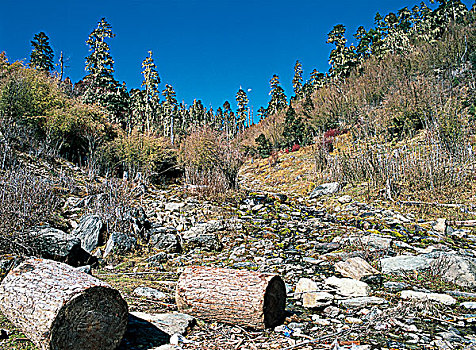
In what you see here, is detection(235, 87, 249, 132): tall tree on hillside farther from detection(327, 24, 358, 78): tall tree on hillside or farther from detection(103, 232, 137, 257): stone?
detection(103, 232, 137, 257): stone

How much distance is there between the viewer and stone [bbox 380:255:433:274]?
4.41 metres

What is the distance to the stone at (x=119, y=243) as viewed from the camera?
6.01m

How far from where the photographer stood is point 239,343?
279 centimetres

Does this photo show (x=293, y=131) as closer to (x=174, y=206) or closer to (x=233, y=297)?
(x=174, y=206)

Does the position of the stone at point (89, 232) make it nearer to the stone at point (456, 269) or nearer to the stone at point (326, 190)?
the stone at point (456, 269)

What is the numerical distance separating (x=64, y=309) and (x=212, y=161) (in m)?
8.83

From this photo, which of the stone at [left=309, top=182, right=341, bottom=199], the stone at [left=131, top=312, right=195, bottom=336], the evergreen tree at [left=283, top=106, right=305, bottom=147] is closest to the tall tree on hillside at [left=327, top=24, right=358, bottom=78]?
the evergreen tree at [left=283, top=106, right=305, bottom=147]

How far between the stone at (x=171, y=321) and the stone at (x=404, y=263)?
9.59ft

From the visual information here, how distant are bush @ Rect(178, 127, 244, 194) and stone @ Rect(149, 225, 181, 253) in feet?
10.6

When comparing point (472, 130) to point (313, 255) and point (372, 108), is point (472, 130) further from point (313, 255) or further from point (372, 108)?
point (313, 255)

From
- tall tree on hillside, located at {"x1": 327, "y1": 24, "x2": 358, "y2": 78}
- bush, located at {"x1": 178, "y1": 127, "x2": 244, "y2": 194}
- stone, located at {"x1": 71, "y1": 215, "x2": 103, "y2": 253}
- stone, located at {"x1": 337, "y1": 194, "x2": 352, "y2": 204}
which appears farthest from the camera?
tall tree on hillside, located at {"x1": 327, "y1": 24, "x2": 358, "y2": 78}

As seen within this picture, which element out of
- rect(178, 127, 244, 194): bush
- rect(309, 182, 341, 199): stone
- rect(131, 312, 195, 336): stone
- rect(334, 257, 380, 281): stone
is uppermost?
rect(178, 127, 244, 194): bush

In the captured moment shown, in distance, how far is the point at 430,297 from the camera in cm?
350

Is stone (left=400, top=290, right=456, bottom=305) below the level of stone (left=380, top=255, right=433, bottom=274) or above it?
below
